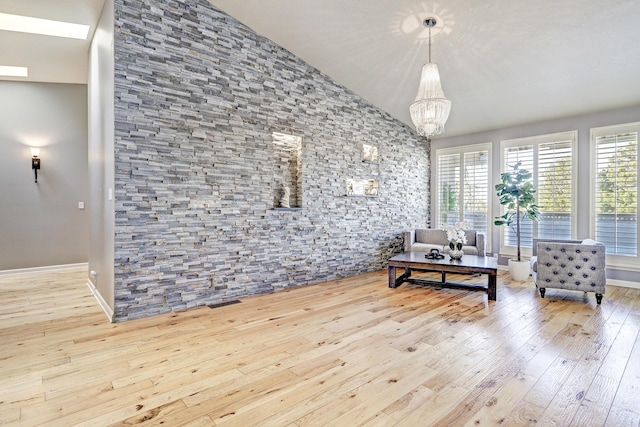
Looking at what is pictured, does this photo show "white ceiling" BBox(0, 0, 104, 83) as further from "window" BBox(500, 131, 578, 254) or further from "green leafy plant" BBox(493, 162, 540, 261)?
"window" BBox(500, 131, 578, 254)

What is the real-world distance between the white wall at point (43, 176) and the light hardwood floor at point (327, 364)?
2001 mm

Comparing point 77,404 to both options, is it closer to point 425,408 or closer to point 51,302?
point 425,408

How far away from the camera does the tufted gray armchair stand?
13.1ft

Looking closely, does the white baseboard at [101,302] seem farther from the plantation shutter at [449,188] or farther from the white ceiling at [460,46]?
the plantation shutter at [449,188]

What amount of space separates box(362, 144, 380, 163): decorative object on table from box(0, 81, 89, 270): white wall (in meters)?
5.25

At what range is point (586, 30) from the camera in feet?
11.5

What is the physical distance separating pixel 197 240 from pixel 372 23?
3.34 metres

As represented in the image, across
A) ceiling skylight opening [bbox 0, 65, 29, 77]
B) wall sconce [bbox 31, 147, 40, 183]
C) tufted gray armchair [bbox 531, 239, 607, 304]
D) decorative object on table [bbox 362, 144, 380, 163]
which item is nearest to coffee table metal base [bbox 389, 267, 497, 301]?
tufted gray armchair [bbox 531, 239, 607, 304]

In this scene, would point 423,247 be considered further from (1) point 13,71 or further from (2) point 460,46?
(1) point 13,71

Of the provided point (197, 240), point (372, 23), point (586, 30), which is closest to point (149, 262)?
point (197, 240)

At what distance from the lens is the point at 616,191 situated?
16.3 ft

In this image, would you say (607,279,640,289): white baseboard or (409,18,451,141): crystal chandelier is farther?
(607,279,640,289): white baseboard

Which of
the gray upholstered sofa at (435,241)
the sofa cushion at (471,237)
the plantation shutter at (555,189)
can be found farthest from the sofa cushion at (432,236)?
the plantation shutter at (555,189)

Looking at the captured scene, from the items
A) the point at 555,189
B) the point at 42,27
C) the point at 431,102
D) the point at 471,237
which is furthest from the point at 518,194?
the point at 42,27
